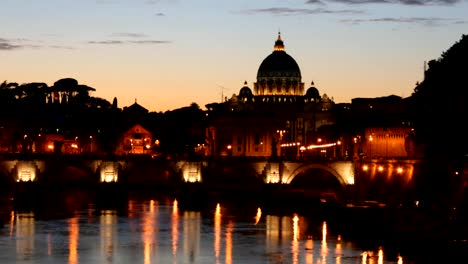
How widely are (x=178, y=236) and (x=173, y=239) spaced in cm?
176

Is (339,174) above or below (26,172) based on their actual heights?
below

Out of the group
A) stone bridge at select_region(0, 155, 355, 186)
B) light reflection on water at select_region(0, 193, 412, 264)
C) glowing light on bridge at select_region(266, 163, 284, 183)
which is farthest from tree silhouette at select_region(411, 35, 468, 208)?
glowing light on bridge at select_region(266, 163, 284, 183)

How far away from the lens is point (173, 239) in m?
84.8

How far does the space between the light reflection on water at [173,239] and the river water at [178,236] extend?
0.05m

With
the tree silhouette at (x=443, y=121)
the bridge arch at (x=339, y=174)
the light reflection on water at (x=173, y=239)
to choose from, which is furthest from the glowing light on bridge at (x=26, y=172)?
the tree silhouette at (x=443, y=121)

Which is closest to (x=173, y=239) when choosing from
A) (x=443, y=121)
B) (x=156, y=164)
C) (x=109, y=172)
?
(x=443, y=121)

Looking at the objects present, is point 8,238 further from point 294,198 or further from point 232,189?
point 232,189

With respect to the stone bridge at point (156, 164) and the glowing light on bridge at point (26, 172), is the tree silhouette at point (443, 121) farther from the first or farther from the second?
the glowing light on bridge at point (26, 172)

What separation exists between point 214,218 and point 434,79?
59.1ft

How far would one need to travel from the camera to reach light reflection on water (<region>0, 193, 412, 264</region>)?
245 ft

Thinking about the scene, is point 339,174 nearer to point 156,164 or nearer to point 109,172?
point 156,164

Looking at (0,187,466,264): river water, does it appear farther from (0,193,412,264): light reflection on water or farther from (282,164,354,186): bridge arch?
(282,164,354,186): bridge arch

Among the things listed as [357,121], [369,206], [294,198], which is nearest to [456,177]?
[369,206]

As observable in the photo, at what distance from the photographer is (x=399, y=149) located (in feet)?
442
